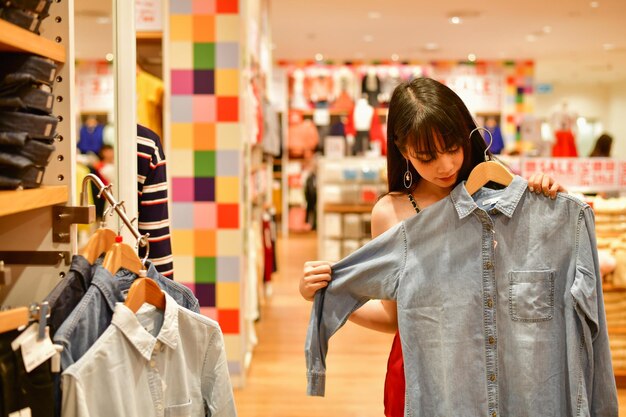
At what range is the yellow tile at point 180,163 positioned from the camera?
418 cm

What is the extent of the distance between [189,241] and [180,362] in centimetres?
275

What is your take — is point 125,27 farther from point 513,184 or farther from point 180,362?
point 513,184

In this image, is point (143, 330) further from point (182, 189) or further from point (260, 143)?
point (260, 143)

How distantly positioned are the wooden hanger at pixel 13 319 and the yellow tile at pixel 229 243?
308 cm

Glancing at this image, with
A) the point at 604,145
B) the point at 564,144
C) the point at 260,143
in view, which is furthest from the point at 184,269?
the point at 564,144

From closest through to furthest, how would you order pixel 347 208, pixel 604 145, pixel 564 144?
pixel 604 145
pixel 347 208
pixel 564 144

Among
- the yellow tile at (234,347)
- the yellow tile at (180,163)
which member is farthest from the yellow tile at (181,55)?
the yellow tile at (234,347)

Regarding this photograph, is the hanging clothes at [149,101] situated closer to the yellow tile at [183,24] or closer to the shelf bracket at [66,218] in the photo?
the yellow tile at [183,24]

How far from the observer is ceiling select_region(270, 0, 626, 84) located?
898cm

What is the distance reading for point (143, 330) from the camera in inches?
55.7

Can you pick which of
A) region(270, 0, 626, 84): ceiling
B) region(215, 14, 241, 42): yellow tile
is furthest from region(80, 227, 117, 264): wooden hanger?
region(270, 0, 626, 84): ceiling

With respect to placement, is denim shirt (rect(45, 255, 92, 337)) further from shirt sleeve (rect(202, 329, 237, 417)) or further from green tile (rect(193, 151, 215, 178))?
green tile (rect(193, 151, 215, 178))

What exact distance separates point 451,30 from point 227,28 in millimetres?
7216

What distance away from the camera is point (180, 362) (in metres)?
1.53
